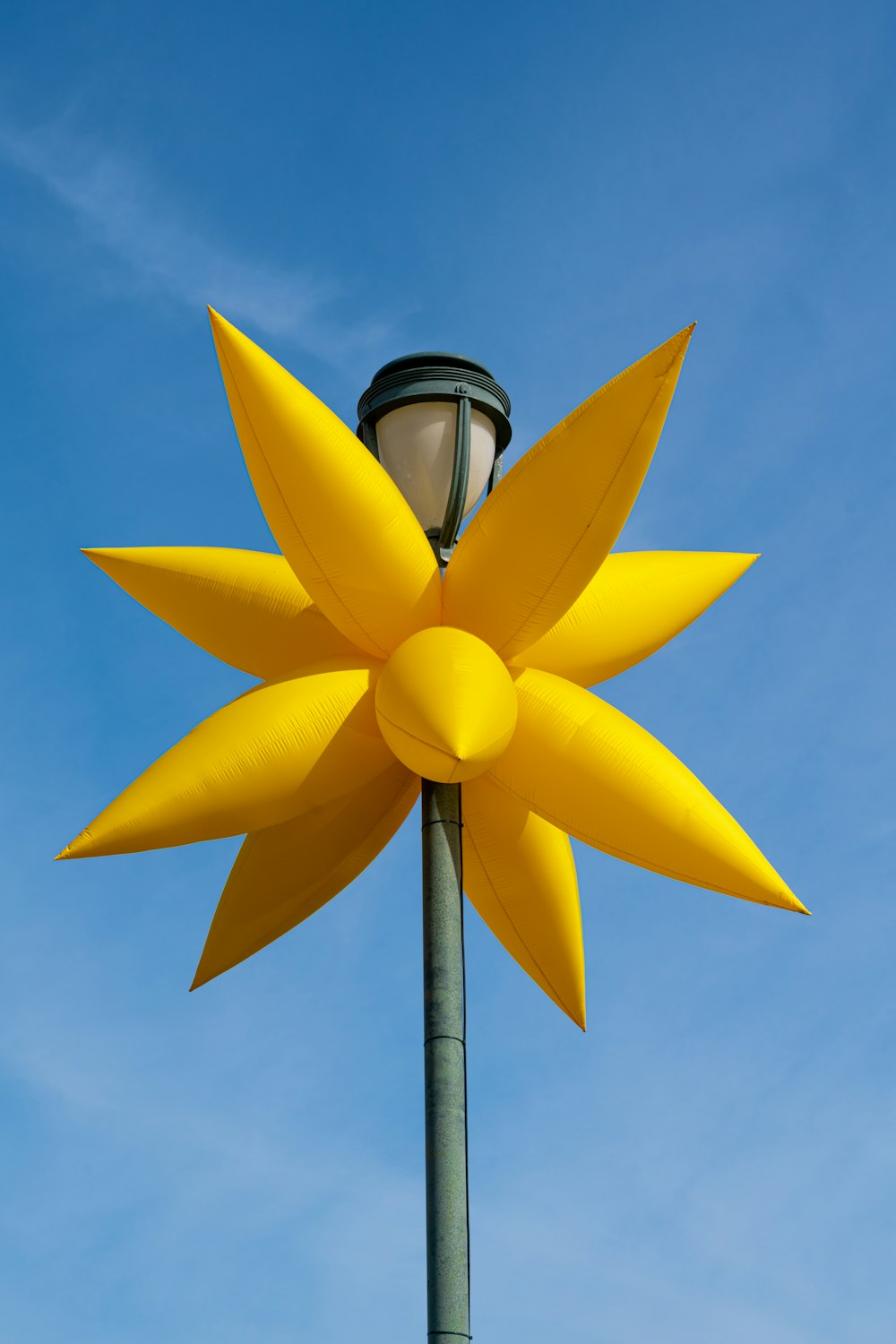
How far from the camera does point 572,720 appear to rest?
261 inches

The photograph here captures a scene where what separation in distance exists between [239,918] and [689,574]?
9.07 feet

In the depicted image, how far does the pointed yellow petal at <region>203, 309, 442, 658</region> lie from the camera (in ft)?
21.2

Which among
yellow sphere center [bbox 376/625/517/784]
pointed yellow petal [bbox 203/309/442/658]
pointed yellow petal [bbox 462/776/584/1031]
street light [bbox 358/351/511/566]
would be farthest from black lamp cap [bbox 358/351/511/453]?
pointed yellow petal [bbox 462/776/584/1031]

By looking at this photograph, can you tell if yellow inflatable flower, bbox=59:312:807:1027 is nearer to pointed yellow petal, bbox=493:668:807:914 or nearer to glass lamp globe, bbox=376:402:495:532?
pointed yellow petal, bbox=493:668:807:914

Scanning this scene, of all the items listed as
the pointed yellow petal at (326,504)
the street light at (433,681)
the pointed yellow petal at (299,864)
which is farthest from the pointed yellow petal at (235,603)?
the pointed yellow petal at (299,864)

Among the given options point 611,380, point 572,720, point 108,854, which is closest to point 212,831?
point 108,854

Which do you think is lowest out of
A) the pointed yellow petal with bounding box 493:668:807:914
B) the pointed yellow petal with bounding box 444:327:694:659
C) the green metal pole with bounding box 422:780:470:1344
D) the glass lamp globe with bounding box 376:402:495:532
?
the green metal pole with bounding box 422:780:470:1344

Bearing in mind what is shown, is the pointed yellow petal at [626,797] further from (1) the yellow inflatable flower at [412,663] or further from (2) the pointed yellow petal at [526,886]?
(2) the pointed yellow petal at [526,886]

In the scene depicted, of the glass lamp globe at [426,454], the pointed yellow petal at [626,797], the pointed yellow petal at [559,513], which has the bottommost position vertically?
the pointed yellow petal at [626,797]

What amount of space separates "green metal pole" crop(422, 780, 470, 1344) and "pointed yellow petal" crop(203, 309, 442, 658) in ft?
2.94

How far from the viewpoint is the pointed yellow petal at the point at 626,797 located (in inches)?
255

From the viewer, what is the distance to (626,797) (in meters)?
6.49

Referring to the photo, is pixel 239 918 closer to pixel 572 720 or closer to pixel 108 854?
pixel 108 854

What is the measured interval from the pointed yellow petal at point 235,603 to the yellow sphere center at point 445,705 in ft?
2.41
